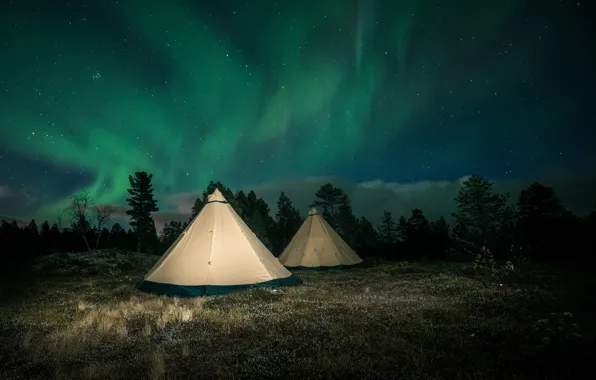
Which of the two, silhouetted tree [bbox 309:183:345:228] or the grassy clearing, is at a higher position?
silhouetted tree [bbox 309:183:345:228]

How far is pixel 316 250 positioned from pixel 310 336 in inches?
720

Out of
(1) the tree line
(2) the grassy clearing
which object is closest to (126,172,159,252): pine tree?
(1) the tree line

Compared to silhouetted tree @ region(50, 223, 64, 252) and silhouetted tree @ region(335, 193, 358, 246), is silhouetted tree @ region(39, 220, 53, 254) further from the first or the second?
silhouetted tree @ region(335, 193, 358, 246)

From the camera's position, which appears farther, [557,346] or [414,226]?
[414,226]

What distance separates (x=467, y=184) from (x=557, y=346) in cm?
4628

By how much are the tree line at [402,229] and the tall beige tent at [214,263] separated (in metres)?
18.1

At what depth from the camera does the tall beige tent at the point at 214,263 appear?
13344 millimetres

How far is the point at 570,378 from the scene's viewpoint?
4121mm

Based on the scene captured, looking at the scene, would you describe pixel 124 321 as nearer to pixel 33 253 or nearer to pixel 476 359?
pixel 476 359

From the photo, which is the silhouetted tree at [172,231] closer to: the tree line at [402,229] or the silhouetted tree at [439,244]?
the tree line at [402,229]

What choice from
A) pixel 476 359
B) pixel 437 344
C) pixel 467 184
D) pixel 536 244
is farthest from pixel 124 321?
pixel 467 184

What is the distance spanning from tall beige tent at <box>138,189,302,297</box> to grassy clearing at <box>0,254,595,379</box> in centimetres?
159

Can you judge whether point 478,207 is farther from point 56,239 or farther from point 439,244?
point 56,239

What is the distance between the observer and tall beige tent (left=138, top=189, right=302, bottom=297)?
43.8ft
